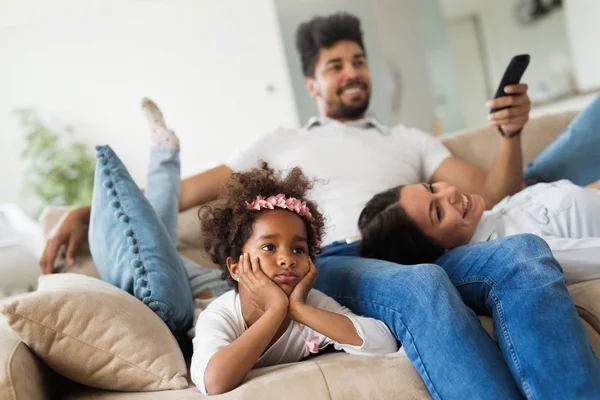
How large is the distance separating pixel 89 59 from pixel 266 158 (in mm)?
4177

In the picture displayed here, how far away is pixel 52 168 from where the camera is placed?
17.3 ft

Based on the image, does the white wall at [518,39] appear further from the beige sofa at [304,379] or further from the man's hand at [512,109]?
the beige sofa at [304,379]

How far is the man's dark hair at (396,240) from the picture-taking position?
161 centimetres

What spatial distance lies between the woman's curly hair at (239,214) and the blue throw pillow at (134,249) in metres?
0.11

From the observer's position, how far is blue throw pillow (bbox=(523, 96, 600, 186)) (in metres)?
1.97

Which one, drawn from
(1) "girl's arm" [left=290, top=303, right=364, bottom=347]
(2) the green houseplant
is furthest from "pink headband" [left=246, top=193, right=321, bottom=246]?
(2) the green houseplant

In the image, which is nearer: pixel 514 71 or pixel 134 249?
pixel 134 249

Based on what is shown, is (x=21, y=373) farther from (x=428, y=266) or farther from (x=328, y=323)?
(x=428, y=266)

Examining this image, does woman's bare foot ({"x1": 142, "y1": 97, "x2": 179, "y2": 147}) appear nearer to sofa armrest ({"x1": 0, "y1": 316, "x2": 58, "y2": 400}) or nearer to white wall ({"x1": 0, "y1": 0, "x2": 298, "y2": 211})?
sofa armrest ({"x1": 0, "y1": 316, "x2": 58, "y2": 400})

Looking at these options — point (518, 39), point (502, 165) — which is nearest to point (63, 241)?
point (502, 165)

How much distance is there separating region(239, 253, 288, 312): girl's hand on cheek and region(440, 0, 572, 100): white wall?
208 inches

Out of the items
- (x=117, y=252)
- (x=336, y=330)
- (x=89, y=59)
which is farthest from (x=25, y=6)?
(x=336, y=330)

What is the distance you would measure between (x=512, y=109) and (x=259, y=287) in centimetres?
103

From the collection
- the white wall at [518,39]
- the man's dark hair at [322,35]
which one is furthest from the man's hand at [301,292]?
the white wall at [518,39]
